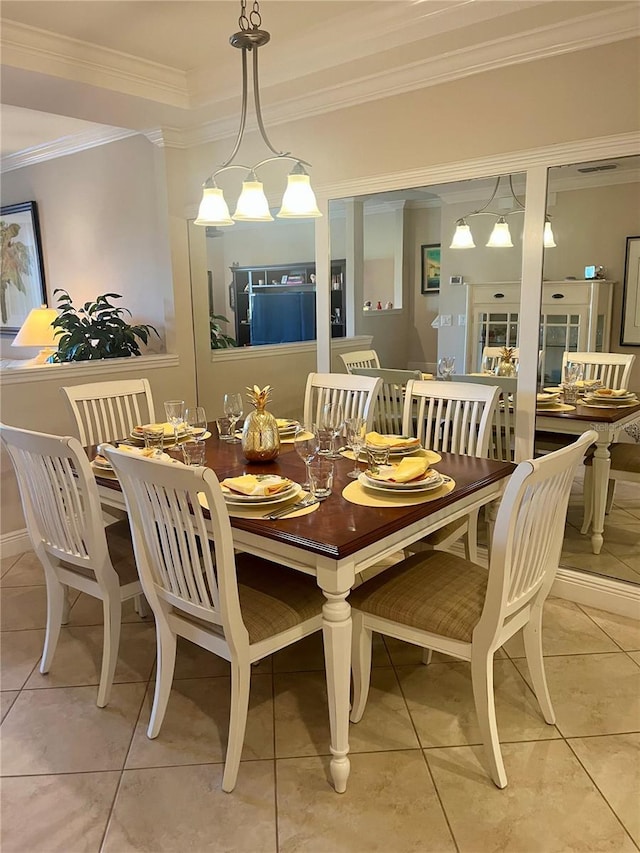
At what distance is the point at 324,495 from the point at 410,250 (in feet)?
6.00

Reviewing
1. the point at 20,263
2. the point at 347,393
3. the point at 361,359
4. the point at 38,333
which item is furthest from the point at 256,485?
the point at 20,263

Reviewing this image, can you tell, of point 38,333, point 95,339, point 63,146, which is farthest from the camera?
point 63,146

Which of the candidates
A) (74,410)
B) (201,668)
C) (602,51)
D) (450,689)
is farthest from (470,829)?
(602,51)

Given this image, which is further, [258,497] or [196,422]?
[196,422]

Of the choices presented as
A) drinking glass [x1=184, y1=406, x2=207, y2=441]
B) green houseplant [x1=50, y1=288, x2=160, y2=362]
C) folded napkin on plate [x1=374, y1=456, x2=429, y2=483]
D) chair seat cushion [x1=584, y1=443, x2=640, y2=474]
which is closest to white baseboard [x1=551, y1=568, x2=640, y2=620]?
chair seat cushion [x1=584, y1=443, x2=640, y2=474]

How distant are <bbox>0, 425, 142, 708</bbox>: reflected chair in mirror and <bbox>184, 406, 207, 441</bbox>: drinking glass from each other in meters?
0.55

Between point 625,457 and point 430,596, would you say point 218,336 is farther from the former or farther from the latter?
point 430,596

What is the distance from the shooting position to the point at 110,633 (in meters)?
2.20

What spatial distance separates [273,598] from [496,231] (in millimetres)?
1968

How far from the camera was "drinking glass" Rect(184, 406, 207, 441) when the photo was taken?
2.68m

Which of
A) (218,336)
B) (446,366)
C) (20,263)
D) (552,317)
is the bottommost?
(446,366)

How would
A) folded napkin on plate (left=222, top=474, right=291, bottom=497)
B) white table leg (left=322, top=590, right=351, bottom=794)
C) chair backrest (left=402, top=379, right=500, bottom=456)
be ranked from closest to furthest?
1. white table leg (left=322, top=590, right=351, bottom=794)
2. folded napkin on plate (left=222, top=474, right=291, bottom=497)
3. chair backrest (left=402, top=379, right=500, bottom=456)

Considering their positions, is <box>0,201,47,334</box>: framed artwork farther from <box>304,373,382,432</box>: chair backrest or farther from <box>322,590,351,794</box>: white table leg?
<box>322,590,351,794</box>: white table leg

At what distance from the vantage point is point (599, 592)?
2838 millimetres
